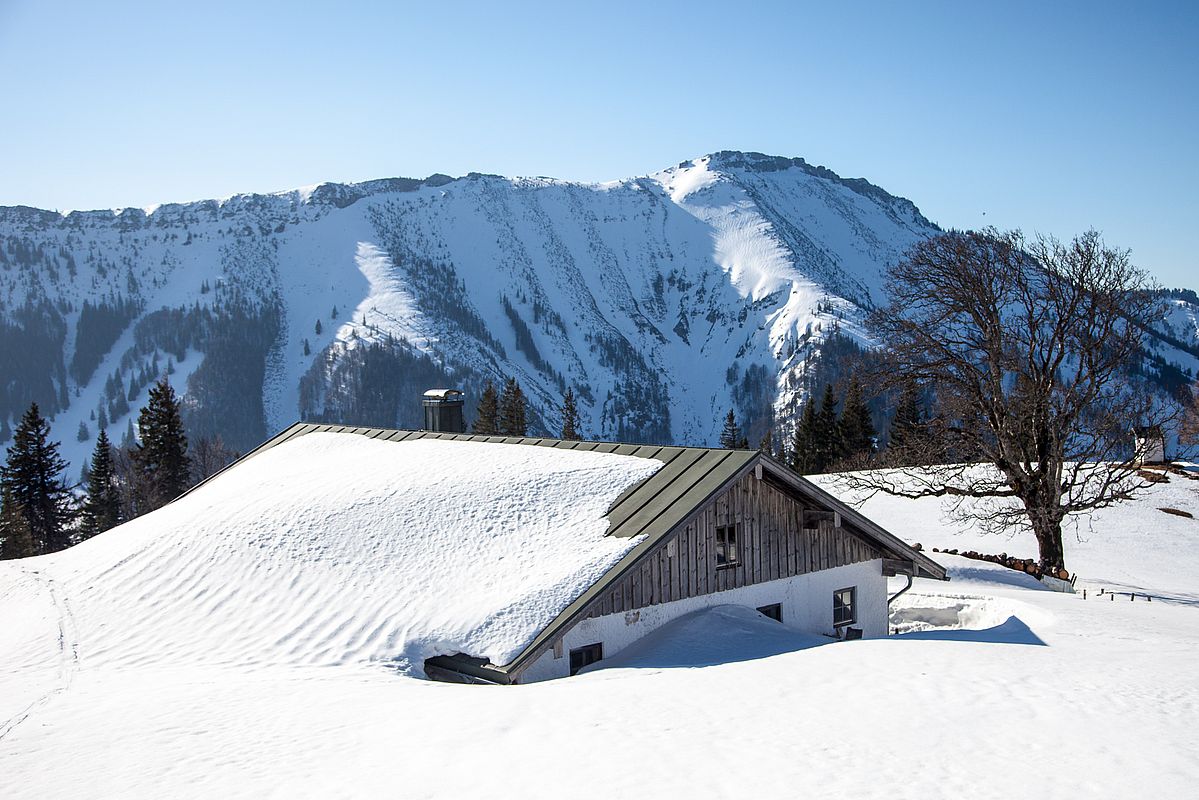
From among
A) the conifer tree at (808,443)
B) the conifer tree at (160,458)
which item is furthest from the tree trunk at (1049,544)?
the conifer tree at (160,458)

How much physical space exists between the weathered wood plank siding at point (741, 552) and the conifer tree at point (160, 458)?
51020 millimetres

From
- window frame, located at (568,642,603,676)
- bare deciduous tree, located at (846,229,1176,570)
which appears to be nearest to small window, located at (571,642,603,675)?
window frame, located at (568,642,603,676)

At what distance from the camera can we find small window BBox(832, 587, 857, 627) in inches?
734

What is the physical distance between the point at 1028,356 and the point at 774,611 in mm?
13593

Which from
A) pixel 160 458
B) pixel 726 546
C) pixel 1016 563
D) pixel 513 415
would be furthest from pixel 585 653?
pixel 513 415

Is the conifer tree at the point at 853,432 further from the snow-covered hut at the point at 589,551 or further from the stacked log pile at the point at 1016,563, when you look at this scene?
the snow-covered hut at the point at 589,551

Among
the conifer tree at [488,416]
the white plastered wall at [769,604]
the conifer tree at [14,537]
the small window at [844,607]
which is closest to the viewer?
the white plastered wall at [769,604]

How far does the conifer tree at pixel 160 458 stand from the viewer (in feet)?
188

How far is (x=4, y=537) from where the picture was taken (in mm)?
45469

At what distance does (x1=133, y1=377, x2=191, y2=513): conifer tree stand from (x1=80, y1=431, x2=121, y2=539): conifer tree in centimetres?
222

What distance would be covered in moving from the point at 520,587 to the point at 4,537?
4406 centimetres

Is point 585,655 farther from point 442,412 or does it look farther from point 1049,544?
point 1049,544

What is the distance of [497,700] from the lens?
11320mm

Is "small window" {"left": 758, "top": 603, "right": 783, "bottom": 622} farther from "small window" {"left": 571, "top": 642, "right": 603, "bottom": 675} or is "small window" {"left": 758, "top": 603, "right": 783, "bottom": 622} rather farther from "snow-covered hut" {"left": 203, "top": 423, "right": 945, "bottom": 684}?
"small window" {"left": 571, "top": 642, "right": 603, "bottom": 675}
